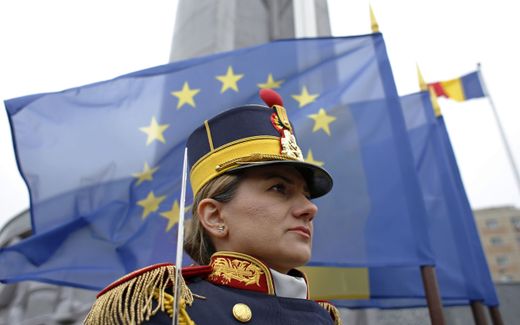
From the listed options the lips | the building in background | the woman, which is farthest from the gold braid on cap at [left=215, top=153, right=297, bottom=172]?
the building in background

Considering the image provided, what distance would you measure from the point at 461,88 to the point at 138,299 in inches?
239

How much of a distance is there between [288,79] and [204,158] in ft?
7.67

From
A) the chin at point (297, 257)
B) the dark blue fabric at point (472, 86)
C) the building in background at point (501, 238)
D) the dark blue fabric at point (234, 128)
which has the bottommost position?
the chin at point (297, 257)

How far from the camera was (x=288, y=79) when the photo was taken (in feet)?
13.3

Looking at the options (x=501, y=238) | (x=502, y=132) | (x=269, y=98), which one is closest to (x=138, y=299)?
(x=269, y=98)

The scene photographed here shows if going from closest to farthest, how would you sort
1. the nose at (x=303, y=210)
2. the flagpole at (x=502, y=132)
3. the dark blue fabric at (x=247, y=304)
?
the dark blue fabric at (x=247, y=304) < the nose at (x=303, y=210) < the flagpole at (x=502, y=132)

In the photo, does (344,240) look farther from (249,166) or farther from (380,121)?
(249,166)

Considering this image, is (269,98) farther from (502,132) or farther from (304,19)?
(304,19)

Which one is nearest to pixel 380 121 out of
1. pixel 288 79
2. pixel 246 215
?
pixel 288 79

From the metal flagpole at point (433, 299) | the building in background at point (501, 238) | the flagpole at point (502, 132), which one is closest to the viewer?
the metal flagpole at point (433, 299)

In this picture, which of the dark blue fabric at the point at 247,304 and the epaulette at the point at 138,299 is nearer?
the epaulette at the point at 138,299

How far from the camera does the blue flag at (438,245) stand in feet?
12.1

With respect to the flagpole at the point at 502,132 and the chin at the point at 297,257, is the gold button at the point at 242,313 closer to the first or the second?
the chin at the point at 297,257

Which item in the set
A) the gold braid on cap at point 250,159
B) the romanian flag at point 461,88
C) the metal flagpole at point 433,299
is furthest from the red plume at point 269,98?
the romanian flag at point 461,88
